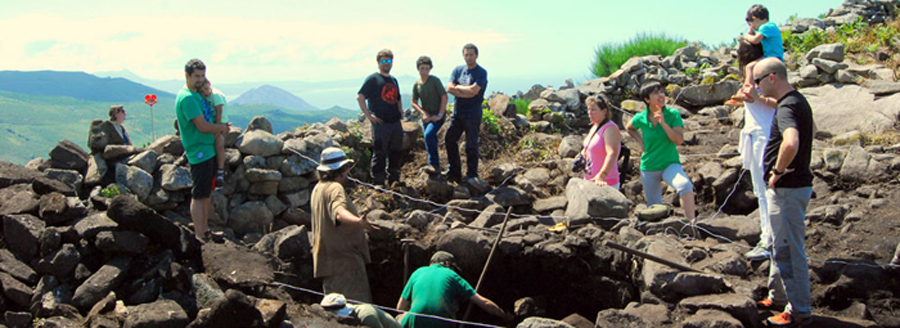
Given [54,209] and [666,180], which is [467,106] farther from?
[54,209]

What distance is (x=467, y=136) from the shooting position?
9297 mm

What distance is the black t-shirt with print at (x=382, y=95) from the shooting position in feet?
28.9

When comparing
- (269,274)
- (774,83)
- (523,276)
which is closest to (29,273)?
(269,274)

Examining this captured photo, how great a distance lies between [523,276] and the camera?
7.21 metres

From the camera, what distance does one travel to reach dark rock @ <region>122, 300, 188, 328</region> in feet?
16.1

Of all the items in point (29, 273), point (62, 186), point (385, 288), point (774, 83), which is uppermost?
point (774, 83)

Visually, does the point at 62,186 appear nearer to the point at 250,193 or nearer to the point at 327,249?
the point at 250,193

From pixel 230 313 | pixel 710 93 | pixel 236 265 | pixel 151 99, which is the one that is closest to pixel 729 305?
pixel 230 313

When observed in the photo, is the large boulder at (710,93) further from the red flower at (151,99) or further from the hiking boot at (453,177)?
the red flower at (151,99)

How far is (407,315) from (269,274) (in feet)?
4.53

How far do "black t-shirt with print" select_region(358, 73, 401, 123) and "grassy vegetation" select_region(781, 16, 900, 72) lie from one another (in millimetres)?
9085

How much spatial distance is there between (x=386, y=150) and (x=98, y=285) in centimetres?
445

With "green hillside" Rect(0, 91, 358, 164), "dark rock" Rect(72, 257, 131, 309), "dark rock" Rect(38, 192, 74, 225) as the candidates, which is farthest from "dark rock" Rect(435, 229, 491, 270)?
"green hillside" Rect(0, 91, 358, 164)

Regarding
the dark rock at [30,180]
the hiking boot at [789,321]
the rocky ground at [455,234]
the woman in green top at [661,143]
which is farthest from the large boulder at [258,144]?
the hiking boot at [789,321]
